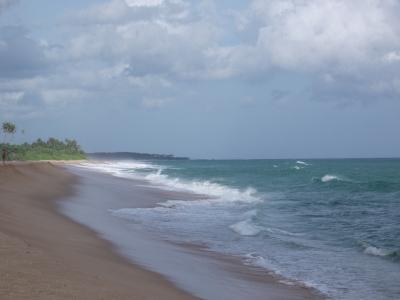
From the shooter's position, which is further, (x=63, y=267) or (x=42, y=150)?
(x=42, y=150)

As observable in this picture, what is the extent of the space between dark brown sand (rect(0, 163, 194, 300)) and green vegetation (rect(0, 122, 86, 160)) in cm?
5883

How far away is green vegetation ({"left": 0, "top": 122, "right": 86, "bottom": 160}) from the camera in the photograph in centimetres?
8278

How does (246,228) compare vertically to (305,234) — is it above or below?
above

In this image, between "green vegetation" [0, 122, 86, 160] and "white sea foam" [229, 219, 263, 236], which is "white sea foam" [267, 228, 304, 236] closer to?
"white sea foam" [229, 219, 263, 236]

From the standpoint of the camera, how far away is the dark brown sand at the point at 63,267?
835 centimetres

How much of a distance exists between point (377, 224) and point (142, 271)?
43.9ft

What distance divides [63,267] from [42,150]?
10499cm

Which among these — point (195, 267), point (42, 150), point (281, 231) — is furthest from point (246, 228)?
point (42, 150)

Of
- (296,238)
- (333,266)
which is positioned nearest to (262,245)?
(296,238)

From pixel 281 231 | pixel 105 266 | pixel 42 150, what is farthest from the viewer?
pixel 42 150

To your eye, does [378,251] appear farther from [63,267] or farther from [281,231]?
[63,267]

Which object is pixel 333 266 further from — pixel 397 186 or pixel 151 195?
pixel 397 186

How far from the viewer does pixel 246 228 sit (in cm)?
2038

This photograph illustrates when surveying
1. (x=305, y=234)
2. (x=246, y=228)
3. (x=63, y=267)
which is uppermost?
(x=63, y=267)
